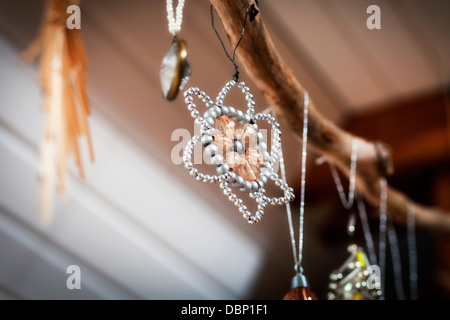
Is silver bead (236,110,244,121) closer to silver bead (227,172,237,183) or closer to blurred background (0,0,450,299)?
silver bead (227,172,237,183)

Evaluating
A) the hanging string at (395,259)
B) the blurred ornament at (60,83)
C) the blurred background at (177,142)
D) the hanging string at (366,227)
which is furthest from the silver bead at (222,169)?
the hanging string at (395,259)

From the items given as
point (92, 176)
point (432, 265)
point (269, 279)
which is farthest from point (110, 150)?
point (432, 265)

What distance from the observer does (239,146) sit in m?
0.81

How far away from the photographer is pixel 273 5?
1.92 metres

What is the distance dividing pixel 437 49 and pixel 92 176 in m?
1.47

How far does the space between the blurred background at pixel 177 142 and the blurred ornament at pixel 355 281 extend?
0.37m

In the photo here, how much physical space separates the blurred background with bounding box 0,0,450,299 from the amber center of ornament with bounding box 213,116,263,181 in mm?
361

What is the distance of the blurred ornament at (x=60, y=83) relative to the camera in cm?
130

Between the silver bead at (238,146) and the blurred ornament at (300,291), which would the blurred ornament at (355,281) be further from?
the silver bead at (238,146)

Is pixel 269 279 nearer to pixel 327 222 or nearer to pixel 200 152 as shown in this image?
pixel 327 222

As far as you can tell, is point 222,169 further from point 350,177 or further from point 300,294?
point 350,177

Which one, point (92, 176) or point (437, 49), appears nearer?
point (92, 176)

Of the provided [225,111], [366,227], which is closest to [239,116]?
[225,111]

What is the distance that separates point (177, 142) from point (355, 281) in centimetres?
63
